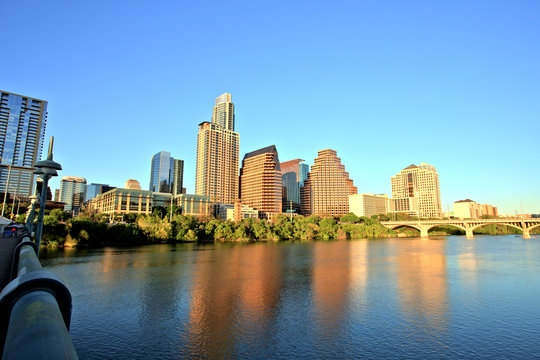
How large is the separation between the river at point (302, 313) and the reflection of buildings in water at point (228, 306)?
105 millimetres

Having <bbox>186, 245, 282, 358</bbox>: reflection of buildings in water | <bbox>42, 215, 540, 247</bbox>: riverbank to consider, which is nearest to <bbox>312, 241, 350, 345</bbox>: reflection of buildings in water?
<bbox>186, 245, 282, 358</bbox>: reflection of buildings in water

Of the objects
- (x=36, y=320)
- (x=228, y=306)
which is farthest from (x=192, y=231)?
(x=36, y=320)

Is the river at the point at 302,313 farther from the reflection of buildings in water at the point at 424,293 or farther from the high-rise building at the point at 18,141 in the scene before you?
the high-rise building at the point at 18,141

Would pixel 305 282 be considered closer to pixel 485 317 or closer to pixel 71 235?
pixel 485 317

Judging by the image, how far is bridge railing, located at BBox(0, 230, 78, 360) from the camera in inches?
158

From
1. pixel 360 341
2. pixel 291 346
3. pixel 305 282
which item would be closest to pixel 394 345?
pixel 360 341

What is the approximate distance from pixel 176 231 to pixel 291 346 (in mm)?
106303

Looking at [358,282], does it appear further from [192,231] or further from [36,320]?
[192,231]

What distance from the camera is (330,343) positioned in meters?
23.9

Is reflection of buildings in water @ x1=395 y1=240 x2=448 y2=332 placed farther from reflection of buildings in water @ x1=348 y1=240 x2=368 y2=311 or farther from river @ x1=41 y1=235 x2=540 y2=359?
reflection of buildings in water @ x1=348 y1=240 x2=368 y2=311

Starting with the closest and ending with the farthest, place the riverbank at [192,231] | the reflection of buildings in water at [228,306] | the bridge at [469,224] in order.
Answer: the reflection of buildings in water at [228,306]
the riverbank at [192,231]
the bridge at [469,224]

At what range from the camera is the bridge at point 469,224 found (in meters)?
143

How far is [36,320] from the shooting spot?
178 inches

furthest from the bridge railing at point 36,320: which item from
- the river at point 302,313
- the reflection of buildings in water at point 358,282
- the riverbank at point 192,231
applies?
the riverbank at point 192,231
